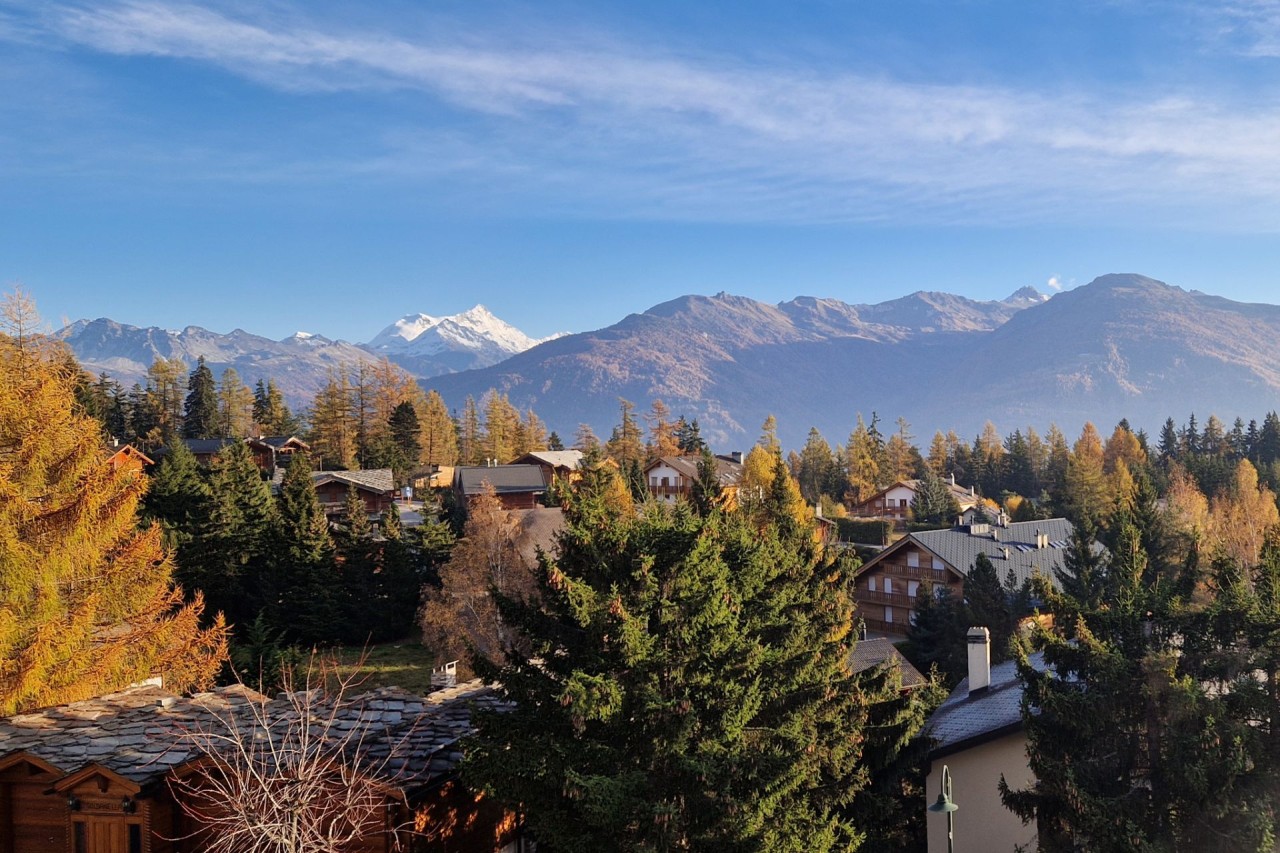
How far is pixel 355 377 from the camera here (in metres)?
101

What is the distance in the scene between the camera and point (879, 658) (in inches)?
1146

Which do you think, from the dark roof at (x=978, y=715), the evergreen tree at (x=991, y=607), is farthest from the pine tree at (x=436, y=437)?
the dark roof at (x=978, y=715)

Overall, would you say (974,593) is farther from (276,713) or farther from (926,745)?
(276,713)

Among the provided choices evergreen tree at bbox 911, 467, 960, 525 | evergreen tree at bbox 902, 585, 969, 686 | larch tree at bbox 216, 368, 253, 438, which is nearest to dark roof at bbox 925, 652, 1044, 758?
evergreen tree at bbox 902, 585, 969, 686

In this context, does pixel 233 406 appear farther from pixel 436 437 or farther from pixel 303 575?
pixel 303 575

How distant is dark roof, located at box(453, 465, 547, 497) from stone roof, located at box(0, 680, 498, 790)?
53543 millimetres

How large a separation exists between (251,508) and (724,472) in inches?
2063

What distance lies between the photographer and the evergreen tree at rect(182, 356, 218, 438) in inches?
3829

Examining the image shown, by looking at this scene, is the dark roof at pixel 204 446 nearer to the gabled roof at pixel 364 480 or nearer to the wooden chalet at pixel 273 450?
the wooden chalet at pixel 273 450

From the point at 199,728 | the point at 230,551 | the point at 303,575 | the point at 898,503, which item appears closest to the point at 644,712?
the point at 199,728

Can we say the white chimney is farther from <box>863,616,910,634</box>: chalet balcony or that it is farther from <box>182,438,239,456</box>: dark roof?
<box>182,438,239,456</box>: dark roof

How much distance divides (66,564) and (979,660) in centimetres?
2231

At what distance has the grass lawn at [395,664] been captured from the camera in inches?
1492

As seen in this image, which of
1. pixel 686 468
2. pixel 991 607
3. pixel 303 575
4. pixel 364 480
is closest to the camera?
pixel 991 607
